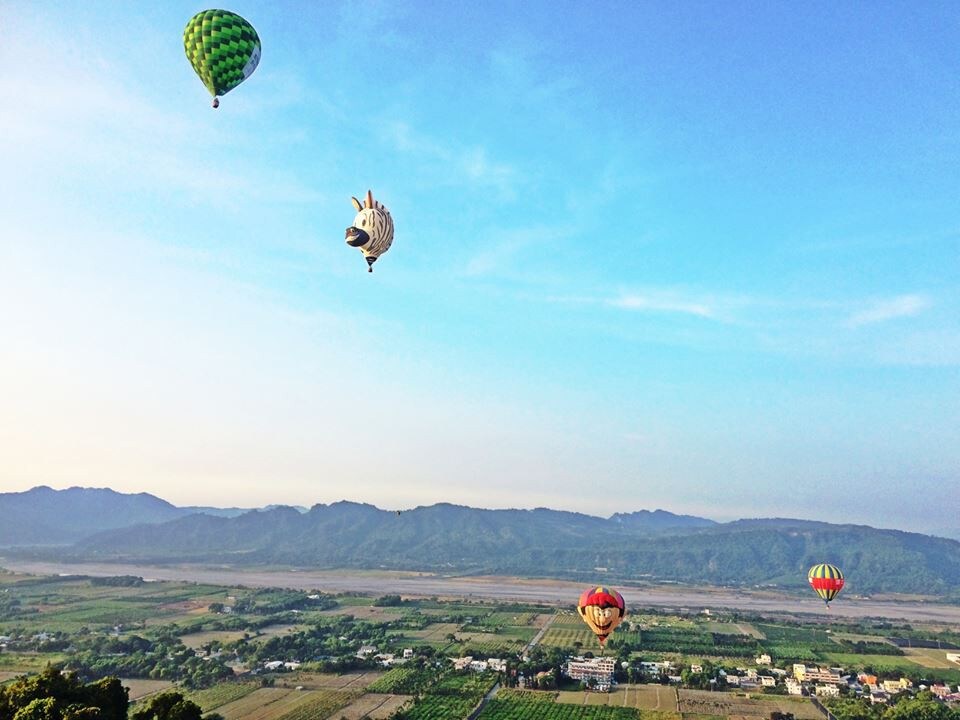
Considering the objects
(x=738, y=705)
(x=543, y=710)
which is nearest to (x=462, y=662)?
(x=543, y=710)

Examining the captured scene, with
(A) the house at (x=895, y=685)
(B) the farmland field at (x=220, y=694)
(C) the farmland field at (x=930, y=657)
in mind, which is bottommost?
(C) the farmland field at (x=930, y=657)

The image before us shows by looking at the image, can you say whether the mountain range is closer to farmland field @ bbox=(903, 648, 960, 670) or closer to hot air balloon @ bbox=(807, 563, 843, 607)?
farmland field @ bbox=(903, 648, 960, 670)

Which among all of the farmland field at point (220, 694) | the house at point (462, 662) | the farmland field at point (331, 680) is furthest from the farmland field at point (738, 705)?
the farmland field at point (220, 694)

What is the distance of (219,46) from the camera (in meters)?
18.8

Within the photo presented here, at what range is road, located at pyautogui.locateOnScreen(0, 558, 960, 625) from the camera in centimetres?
8531

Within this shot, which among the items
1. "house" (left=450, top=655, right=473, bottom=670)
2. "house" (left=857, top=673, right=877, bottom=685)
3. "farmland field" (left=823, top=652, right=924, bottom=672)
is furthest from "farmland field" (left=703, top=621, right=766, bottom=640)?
"house" (left=450, top=655, right=473, bottom=670)

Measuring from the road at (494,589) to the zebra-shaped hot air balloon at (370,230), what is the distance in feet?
A: 233

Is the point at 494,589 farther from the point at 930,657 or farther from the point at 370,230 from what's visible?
the point at 370,230

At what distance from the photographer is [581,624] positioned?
208 feet

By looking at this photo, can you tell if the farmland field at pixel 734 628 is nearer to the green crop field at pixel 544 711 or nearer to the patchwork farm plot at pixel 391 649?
the patchwork farm plot at pixel 391 649

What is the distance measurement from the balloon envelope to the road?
73.9 m

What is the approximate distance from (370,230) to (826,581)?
3303 centimetres

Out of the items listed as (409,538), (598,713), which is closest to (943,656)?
(598,713)

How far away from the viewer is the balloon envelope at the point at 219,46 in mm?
18703
